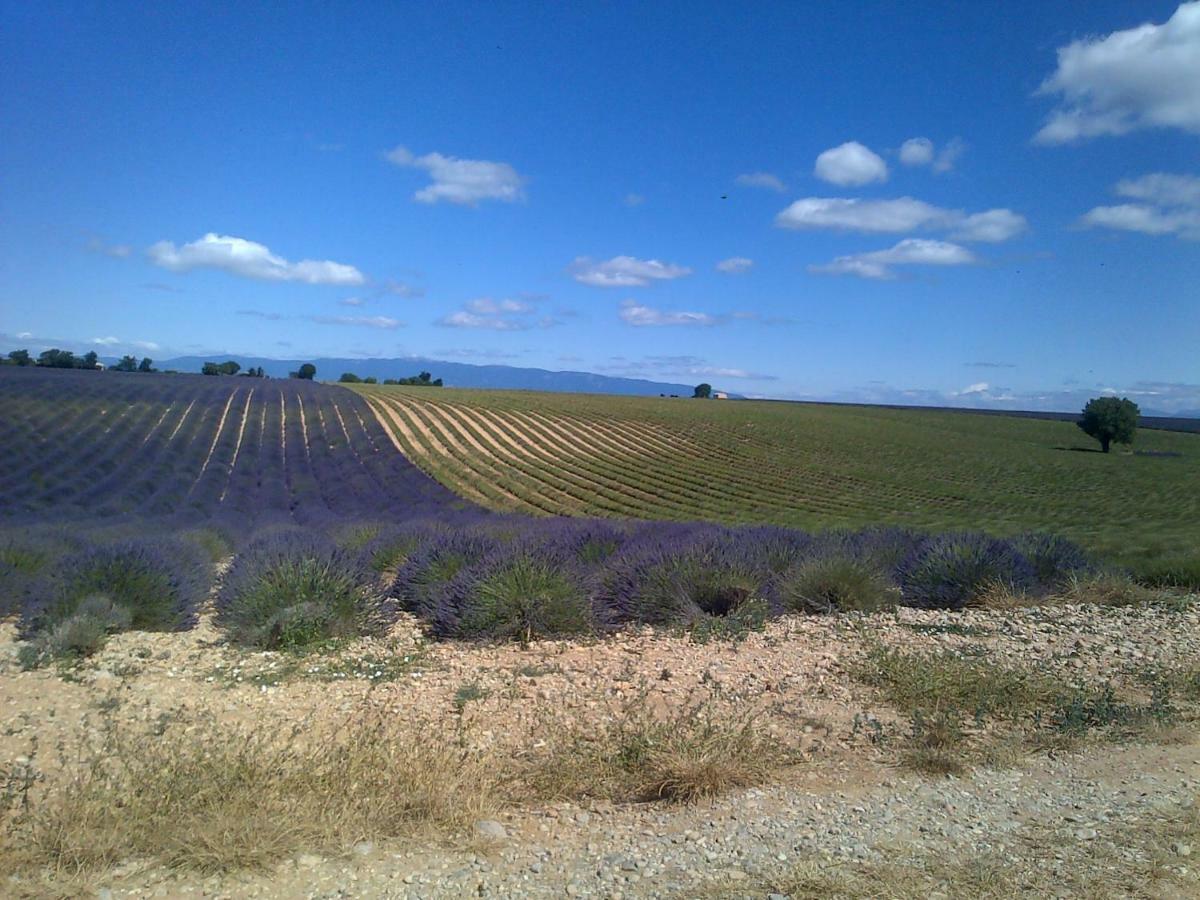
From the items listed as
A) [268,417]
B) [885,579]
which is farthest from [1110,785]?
[268,417]

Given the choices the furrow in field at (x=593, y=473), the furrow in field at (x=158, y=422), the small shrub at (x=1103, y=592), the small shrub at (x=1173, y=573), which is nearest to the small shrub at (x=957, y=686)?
the small shrub at (x=1103, y=592)

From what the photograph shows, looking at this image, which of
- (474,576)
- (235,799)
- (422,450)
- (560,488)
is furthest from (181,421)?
(235,799)

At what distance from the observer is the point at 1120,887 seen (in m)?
3.84

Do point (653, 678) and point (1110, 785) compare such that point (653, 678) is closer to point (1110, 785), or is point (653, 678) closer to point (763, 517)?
point (1110, 785)

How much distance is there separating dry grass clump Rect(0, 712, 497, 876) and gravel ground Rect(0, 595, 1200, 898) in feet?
0.47

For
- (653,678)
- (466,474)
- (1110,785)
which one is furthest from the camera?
(466,474)

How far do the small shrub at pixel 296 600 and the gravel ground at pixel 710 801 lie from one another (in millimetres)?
308

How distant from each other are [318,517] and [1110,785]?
56.5 feet

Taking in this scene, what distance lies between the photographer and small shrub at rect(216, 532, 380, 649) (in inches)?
307

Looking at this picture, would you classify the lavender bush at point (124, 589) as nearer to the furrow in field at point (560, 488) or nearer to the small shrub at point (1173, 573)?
the small shrub at point (1173, 573)

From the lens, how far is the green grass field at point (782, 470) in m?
34.0

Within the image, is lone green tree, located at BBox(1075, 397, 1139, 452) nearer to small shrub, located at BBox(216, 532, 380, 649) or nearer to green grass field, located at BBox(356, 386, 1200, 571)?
green grass field, located at BBox(356, 386, 1200, 571)

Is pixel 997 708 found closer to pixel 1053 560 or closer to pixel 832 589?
pixel 832 589

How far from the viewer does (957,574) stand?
10719 mm
